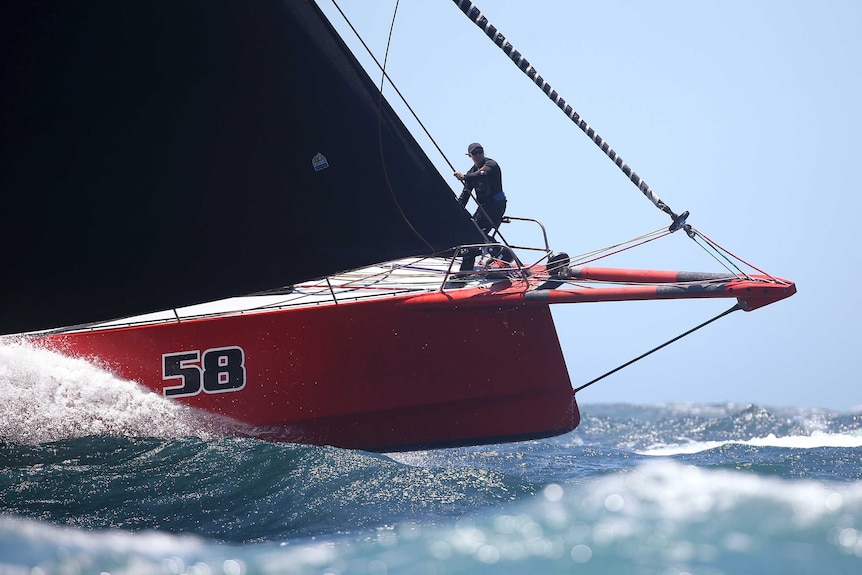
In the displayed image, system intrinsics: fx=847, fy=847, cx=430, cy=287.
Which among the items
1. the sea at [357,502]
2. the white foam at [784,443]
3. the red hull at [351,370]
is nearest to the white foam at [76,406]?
the sea at [357,502]

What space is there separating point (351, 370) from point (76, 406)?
214cm

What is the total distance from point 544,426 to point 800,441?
4.52m

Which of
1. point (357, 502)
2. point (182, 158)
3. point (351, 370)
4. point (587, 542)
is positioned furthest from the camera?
point (351, 370)

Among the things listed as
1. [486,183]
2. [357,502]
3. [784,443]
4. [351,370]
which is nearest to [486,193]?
[486,183]

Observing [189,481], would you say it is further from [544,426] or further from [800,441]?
[800,441]

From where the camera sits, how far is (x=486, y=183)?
6910mm

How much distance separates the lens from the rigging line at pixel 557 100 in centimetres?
657

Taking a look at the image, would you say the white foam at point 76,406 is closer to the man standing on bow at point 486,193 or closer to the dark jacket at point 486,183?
the man standing on bow at point 486,193

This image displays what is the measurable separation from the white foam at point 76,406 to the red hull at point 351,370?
0.40 feet

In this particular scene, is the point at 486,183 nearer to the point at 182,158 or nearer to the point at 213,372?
the point at 182,158

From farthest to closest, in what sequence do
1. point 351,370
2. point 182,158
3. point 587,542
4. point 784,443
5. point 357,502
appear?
point 784,443 → point 351,370 → point 182,158 → point 357,502 → point 587,542

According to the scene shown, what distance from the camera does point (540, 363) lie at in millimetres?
6609

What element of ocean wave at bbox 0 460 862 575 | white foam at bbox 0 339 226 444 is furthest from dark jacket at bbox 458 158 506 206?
ocean wave at bbox 0 460 862 575

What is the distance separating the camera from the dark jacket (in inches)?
272
